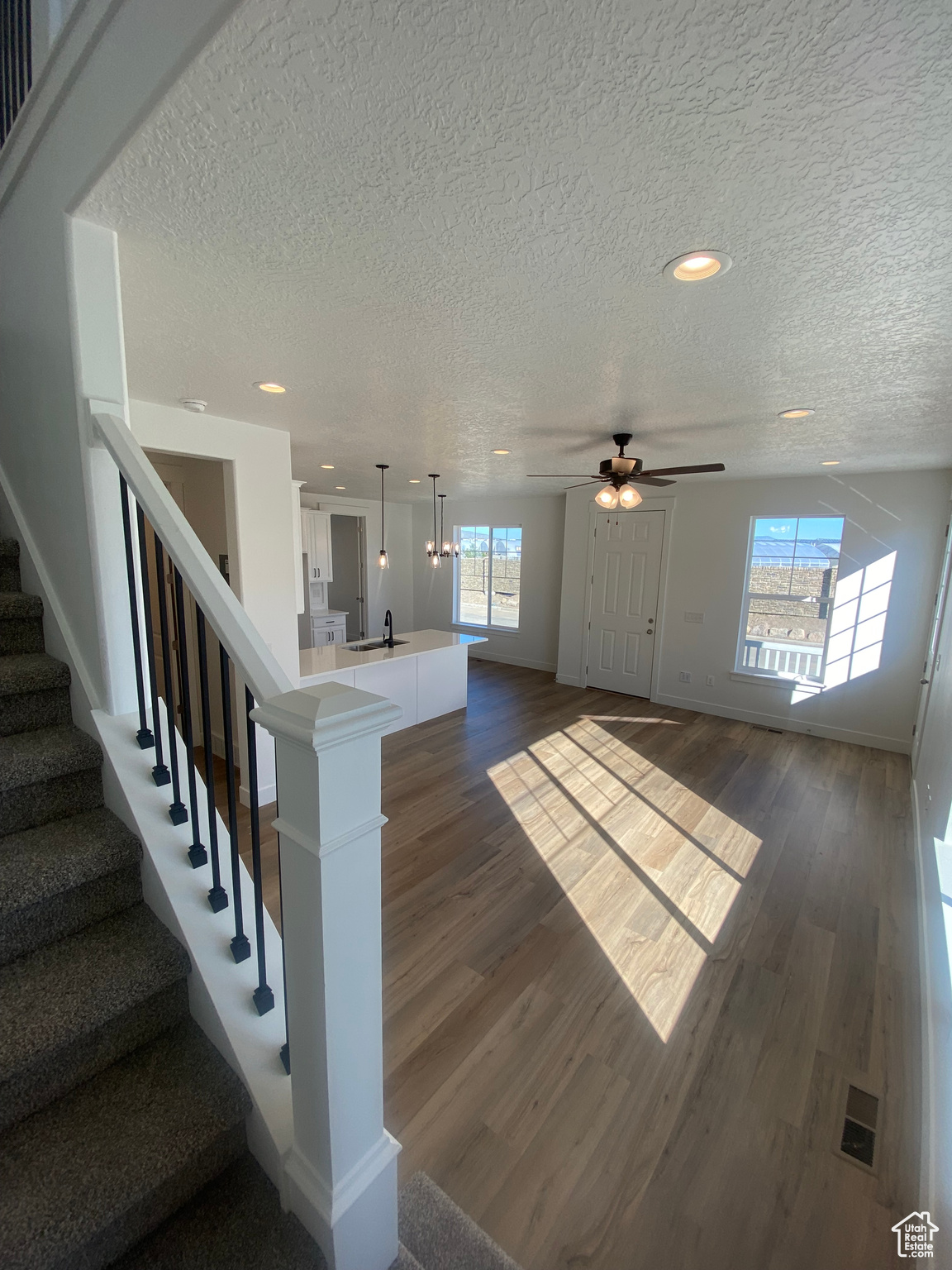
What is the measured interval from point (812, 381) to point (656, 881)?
2592 mm

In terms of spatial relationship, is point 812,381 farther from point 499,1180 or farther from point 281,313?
point 499,1180

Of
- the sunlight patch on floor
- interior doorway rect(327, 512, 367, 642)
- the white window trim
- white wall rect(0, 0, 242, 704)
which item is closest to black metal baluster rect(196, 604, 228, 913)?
white wall rect(0, 0, 242, 704)

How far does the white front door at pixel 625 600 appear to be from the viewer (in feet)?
19.4

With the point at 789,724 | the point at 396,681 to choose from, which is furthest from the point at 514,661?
the point at 789,724

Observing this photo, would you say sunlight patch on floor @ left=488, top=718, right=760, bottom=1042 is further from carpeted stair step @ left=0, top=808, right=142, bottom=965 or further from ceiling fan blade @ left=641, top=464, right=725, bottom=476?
ceiling fan blade @ left=641, top=464, right=725, bottom=476

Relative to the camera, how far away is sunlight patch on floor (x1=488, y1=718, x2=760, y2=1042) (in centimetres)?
220

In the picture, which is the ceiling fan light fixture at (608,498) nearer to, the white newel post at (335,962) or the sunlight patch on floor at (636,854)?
the sunlight patch on floor at (636,854)

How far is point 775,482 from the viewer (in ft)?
16.3

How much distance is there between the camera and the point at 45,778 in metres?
1.27

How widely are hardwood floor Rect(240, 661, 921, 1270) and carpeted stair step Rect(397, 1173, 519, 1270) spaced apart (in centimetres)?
7

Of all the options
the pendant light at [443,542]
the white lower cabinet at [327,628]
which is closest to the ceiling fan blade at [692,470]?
the pendant light at [443,542]

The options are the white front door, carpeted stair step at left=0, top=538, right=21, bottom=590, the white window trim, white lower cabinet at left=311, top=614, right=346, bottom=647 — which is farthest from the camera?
the white window trim

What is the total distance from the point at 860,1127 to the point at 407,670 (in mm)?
3958

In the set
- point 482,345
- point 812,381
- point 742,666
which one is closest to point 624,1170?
point 482,345
